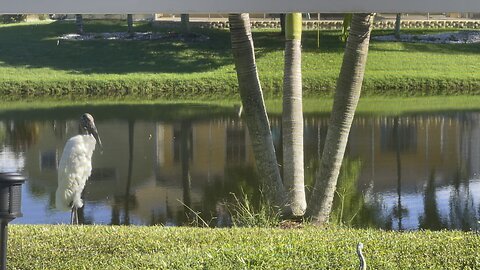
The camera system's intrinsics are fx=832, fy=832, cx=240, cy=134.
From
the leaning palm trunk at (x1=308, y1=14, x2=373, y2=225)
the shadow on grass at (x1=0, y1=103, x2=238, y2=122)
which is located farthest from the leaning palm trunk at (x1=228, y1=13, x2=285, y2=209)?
the shadow on grass at (x1=0, y1=103, x2=238, y2=122)

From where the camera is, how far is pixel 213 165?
47.9 ft

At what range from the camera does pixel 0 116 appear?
20.2m

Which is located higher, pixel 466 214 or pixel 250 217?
pixel 250 217

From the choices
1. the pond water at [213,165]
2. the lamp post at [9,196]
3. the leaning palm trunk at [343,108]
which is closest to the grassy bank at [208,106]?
the pond water at [213,165]

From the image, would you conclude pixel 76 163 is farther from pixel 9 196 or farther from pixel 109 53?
pixel 109 53

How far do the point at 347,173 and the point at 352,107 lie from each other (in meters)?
5.86

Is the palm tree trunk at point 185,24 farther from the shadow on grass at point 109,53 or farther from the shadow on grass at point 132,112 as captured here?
the shadow on grass at point 132,112

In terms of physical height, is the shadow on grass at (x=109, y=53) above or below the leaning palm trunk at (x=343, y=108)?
below

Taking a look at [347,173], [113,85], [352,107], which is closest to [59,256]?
[352,107]

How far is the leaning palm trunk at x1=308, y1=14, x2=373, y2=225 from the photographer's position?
7617 millimetres

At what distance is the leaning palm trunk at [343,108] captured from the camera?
7.62m

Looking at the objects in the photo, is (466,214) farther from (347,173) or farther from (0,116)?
(0,116)

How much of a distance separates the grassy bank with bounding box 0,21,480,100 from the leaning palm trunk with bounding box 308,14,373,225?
53.7 ft

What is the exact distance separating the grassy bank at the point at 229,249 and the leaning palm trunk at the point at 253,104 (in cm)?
193
